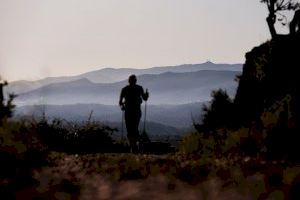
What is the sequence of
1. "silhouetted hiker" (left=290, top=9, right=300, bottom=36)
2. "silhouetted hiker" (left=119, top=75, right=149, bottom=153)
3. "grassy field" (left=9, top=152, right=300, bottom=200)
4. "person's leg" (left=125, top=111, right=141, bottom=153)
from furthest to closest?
1. "silhouetted hiker" (left=290, top=9, right=300, bottom=36)
2. "person's leg" (left=125, top=111, right=141, bottom=153)
3. "silhouetted hiker" (left=119, top=75, right=149, bottom=153)
4. "grassy field" (left=9, top=152, right=300, bottom=200)

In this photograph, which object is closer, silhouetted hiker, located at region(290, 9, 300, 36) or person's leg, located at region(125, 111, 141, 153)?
person's leg, located at region(125, 111, 141, 153)

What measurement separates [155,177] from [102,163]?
1.97 m

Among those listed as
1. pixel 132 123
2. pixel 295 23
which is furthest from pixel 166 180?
pixel 295 23

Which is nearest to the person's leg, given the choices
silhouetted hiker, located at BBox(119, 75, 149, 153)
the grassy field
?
silhouetted hiker, located at BBox(119, 75, 149, 153)

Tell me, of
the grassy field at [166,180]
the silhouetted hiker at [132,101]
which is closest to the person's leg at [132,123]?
the silhouetted hiker at [132,101]

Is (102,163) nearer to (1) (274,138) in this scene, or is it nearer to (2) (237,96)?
(1) (274,138)

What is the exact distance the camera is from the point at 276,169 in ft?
35.7

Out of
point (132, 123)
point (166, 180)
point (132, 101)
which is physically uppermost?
point (132, 101)

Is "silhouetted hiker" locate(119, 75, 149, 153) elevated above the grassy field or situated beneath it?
elevated above

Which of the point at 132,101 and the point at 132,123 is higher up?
the point at 132,101

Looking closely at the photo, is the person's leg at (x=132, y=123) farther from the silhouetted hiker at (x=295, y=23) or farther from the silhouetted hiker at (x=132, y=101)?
the silhouetted hiker at (x=295, y=23)

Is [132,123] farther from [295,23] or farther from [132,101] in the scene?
[295,23]

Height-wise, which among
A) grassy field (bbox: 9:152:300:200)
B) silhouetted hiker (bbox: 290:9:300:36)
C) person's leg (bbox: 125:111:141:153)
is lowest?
grassy field (bbox: 9:152:300:200)

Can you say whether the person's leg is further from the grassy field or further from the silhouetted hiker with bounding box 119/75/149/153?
the grassy field
